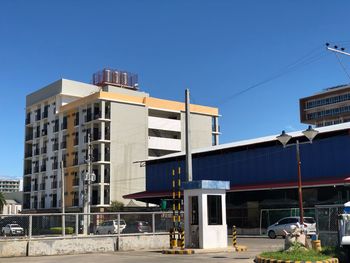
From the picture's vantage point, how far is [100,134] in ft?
250

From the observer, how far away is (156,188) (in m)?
60.5

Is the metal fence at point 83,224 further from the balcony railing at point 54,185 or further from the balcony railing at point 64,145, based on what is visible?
the balcony railing at point 54,185

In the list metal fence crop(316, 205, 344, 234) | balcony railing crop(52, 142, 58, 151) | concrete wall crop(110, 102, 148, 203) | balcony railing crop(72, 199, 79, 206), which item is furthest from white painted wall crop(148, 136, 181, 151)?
metal fence crop(316, 205, 344, 234)

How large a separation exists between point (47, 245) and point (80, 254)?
1.45m

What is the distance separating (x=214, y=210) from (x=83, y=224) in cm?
612

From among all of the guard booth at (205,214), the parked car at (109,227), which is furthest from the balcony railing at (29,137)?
the guard booth at (205,214)

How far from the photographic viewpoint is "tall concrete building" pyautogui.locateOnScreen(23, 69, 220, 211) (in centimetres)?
7625

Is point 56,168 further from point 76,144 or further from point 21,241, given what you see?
point 21,241

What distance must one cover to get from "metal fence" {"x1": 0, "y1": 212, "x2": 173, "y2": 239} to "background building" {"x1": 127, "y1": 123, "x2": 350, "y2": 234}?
59.8 ft

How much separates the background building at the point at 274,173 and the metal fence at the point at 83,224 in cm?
1822

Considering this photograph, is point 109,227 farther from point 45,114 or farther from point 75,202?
point 45,114

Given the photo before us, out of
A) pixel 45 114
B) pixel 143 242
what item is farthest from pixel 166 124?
pixel 143 242

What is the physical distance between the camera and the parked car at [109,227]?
24031 mm

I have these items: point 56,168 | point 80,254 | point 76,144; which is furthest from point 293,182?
point 56,168
